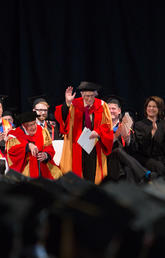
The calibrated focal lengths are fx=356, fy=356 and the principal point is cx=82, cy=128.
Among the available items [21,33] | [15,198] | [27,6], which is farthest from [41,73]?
[15,198]

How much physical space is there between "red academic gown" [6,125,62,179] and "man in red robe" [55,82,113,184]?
0.23m

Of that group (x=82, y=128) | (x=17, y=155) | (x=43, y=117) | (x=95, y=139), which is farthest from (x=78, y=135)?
(x=43, y=117)

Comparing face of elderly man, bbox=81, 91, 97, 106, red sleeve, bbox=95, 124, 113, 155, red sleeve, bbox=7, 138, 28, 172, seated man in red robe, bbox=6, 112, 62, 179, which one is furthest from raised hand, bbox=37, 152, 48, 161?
face of elderly man, bbox=81, 91, 97, 106

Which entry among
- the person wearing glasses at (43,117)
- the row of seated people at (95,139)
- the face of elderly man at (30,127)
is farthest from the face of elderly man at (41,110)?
the face of elderly man at (30,127)

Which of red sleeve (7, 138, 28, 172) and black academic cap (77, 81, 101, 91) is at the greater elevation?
black academic cap (77, 81, 101, 91)

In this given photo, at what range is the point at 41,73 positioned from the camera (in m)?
6.73

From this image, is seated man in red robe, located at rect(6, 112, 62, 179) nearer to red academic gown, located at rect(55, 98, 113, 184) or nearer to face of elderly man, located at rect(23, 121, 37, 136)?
face of elderly man, located at rect(23, 121, 37, 136)

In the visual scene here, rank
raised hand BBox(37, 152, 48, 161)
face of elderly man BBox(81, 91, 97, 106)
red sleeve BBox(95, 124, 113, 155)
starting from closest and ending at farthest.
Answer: raised hand BBox(37, 152, 48, 161) < red sleeve BBox(95, 124, 113, 155) < face of elderly man BBox(81, 91, 97, 106)

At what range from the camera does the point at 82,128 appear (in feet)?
14.0

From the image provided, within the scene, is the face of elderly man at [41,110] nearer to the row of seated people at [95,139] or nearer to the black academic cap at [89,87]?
the row of seated people at [95,139]

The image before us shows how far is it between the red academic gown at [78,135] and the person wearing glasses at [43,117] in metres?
1.04

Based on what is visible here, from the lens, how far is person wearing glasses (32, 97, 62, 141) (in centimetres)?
528

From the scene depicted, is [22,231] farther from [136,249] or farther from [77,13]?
[77,13]

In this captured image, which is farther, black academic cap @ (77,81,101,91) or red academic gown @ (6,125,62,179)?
black academic cap @ (77,81,101,91)
